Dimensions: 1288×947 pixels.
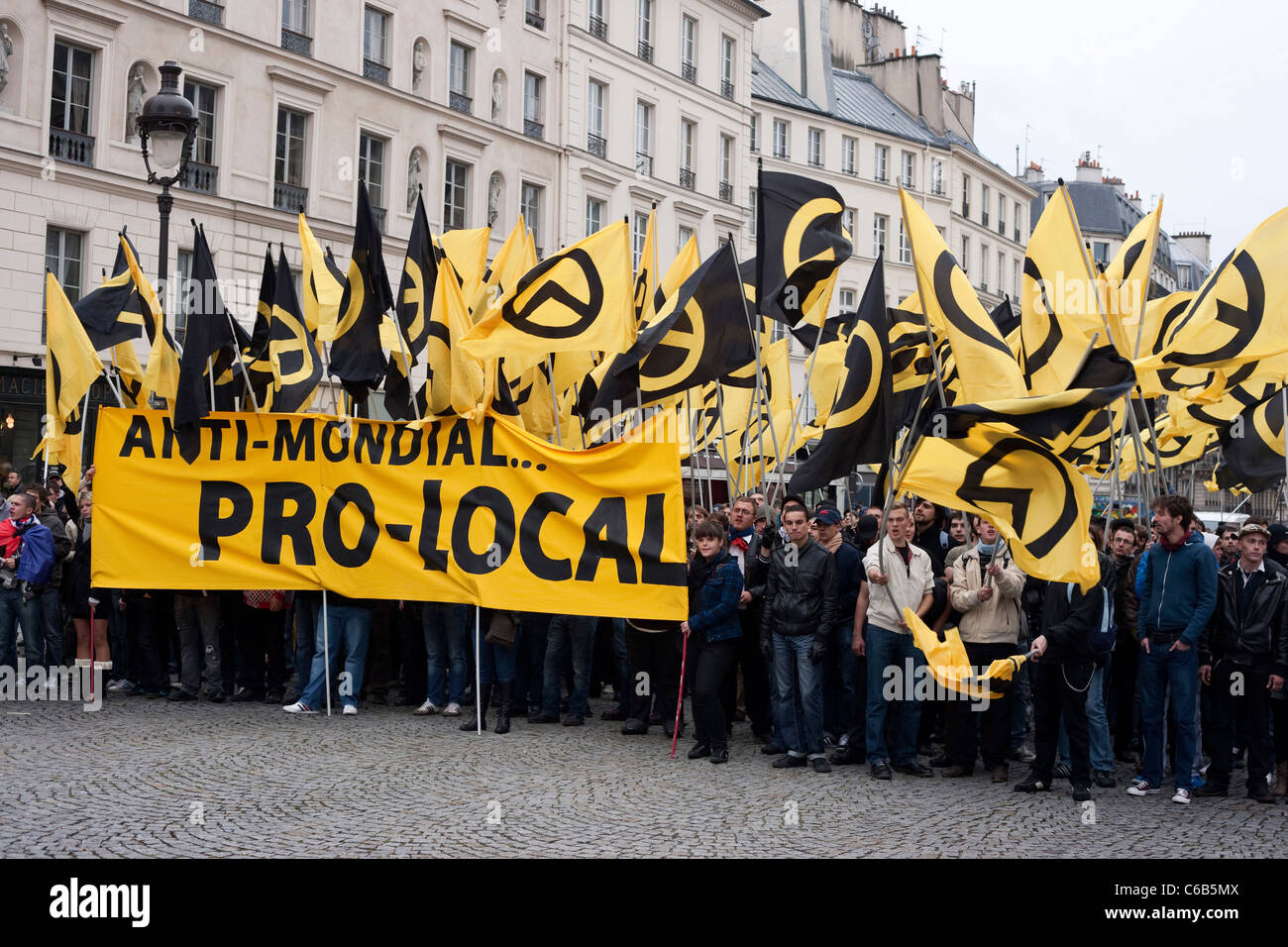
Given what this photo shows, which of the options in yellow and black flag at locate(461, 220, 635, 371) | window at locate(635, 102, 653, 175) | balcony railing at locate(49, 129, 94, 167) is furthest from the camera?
window at locate(635, 102, 653, 175)

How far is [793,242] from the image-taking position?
10750 mm

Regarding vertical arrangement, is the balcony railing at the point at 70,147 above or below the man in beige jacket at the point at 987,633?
above

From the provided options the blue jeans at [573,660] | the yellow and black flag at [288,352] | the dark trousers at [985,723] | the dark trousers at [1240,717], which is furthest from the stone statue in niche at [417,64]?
the dark trousers at [1240,717]

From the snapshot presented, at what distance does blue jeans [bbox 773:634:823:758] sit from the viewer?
9734mm

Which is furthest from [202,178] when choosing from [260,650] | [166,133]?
[260,650]

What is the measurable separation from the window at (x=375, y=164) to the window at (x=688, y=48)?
13.9 meters

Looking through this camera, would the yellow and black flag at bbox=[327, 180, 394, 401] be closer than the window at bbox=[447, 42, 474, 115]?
Yes

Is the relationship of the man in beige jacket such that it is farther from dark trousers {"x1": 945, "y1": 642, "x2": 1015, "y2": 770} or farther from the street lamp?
the street lamp

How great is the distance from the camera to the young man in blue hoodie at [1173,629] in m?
9.00

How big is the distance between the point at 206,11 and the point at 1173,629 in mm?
24508

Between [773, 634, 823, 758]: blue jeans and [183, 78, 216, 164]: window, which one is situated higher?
[183, 78, 216, 164]: window

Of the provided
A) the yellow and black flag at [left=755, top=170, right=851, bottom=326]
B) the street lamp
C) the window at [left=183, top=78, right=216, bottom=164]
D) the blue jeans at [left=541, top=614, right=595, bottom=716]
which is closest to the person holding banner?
the blue jeans at [left=541, top=614, right=595, bottom=716]

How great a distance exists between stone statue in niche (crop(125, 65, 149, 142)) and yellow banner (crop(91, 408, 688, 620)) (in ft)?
54.2

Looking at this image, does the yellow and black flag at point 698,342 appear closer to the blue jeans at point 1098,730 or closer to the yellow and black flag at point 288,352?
the yellow and black flag at point 288,352
